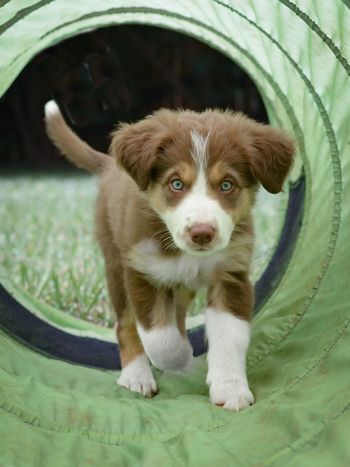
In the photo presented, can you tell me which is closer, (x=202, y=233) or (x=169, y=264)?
(x=202, y=233)

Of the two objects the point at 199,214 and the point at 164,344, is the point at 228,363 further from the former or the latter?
the point at 199,214

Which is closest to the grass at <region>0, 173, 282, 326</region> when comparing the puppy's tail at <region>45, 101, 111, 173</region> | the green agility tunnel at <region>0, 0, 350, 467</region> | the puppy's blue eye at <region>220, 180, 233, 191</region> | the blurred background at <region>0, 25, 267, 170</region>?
the green agility tunnel at <region>0, 0, 350, 467</region>

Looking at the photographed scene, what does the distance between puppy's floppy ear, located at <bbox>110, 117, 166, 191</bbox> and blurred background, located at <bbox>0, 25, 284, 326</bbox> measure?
3.45m

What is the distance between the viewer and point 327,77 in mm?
4348

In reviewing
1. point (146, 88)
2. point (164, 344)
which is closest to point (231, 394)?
point (164, 344)

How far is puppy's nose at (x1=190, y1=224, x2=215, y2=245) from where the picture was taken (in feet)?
10.9

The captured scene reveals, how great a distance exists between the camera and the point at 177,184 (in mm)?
3668

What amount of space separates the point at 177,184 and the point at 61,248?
4.44 metres

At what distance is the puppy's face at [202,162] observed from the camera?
360cm


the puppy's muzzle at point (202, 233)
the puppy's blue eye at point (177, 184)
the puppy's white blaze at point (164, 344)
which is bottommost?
the puppy's white blaze at point (164, 344)

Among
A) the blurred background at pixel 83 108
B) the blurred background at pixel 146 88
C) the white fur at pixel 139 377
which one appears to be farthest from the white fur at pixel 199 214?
the blurred background at pixel 146 88

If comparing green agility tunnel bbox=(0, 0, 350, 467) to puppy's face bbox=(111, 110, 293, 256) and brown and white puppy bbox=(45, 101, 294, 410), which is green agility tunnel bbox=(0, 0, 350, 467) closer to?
brown and white puppy bbox=(45, 101, 294, 410)

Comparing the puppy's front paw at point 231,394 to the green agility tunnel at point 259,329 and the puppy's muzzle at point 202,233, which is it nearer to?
the green agility tunnel at point 259,329

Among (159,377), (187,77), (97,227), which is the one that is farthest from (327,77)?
(187,77)
